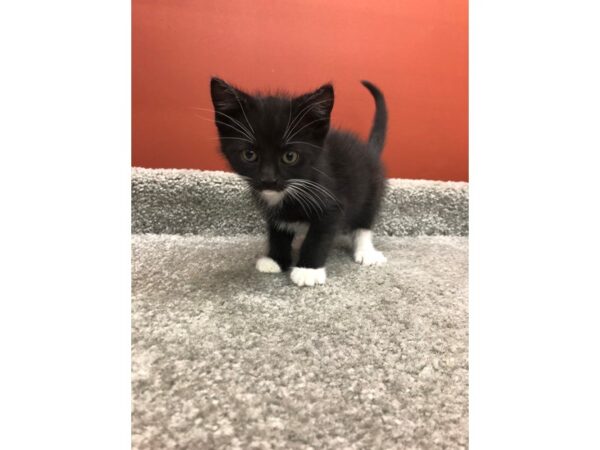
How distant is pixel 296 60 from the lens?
4.28 feet

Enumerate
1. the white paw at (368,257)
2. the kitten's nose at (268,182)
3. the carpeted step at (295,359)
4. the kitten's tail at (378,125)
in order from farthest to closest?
the kitten's tail at (378,125) → the white paw at (368,257) → the kitten's nose at (268,182) → the carpeted step at (295,359)

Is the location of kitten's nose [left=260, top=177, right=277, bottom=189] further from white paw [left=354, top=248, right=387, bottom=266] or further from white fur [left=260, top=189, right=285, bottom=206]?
white paw [left=354, top=248, right=387, bottom=266]

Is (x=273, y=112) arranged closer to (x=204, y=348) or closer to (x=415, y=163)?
(x=204, y=348)

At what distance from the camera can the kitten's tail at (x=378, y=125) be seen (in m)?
1.32

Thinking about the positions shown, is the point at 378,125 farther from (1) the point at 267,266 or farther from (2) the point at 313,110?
(1) the point at 267,266

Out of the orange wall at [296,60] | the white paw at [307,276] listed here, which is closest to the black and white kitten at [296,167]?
the white paw at [307,276]

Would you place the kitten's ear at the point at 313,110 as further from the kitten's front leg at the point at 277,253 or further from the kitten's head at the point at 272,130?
the kitten's front leg at the point at 277,253

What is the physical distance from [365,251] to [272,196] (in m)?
0.39

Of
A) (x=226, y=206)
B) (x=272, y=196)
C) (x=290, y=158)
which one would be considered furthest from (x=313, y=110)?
(x=226, y=206)

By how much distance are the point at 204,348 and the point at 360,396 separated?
0.27m

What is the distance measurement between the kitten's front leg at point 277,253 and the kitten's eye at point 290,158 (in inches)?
9.7

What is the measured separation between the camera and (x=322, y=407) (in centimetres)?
51

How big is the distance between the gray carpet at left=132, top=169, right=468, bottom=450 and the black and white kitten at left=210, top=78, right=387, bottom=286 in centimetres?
9
